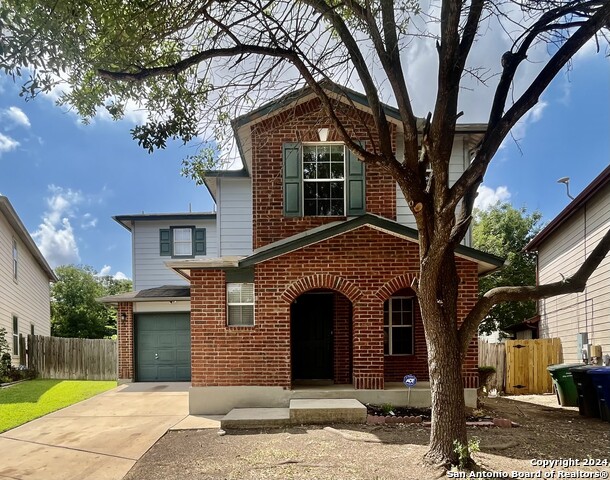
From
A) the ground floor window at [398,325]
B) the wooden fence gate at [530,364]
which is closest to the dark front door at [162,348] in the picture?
the ground floor window at [398,325]

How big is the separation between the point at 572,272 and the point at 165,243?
15.0m

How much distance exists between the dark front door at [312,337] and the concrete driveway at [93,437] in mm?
2936

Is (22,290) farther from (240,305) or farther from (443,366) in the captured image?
(443,366)

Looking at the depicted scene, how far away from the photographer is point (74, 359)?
1742 centimetres

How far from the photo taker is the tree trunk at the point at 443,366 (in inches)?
218

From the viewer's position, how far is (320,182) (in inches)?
431

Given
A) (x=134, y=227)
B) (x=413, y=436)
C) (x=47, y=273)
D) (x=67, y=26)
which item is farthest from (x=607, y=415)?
(x=47, y=273)

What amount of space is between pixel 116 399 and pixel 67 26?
9.41 m

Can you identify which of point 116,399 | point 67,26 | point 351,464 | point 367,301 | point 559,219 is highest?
point 67,26

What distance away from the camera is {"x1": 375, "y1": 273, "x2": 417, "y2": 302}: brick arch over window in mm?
9266

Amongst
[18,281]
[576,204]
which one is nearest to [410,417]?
[576,204]

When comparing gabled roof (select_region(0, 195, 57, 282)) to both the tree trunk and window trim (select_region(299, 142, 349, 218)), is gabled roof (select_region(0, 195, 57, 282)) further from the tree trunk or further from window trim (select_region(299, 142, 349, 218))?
the tree trunk

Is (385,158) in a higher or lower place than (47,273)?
higher

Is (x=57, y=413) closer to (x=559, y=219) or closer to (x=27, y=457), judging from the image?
(x=27, y=457)
